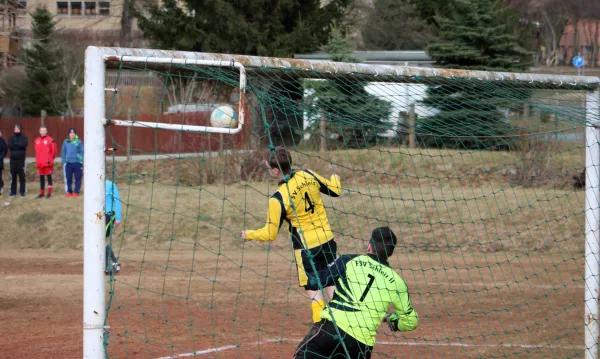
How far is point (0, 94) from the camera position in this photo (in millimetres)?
37375

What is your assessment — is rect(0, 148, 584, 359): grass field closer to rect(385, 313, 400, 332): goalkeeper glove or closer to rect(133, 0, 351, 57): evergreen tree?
rect(385, 313, 400, 332): goalkeeper glove

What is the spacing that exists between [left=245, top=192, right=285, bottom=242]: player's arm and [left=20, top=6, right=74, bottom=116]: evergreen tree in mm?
33053

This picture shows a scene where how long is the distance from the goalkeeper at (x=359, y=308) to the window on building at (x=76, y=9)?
5502cm

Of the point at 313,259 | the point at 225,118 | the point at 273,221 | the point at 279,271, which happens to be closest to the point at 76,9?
the point at 279,271

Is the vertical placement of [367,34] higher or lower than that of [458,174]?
higher

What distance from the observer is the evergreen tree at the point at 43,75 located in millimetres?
37344

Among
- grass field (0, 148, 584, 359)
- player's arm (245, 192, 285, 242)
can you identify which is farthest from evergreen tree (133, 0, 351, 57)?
player's arm (245, 192, 285, 242)

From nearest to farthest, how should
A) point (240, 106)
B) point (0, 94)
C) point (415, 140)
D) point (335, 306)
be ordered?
point (240, 106)
point (335, 306)
point (415, 140)
point (0, 94)

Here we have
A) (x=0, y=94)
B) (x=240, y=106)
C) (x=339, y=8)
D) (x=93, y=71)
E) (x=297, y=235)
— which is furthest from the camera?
(x=0, y=94)

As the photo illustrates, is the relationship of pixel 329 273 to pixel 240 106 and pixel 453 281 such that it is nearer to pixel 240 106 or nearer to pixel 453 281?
pixel 240 106

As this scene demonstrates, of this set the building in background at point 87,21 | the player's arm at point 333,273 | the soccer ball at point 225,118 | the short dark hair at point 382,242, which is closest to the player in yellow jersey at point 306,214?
the soccer ball at point 225,118

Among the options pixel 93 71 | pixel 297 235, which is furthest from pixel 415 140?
pixel 93 71

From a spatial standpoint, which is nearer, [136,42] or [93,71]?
[93,71]

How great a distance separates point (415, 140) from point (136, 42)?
31641mm
